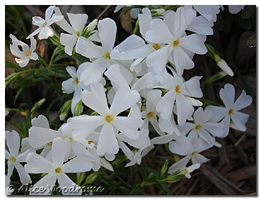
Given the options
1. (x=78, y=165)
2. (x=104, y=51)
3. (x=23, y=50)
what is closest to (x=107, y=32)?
(x=104, y=51)

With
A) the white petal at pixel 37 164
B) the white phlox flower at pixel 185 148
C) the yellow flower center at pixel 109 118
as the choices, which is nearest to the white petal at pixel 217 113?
the white phlox flower at pixel 185 148

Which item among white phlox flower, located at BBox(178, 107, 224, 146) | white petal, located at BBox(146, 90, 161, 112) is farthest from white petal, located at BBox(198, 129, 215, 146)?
white petal, located at BBox(146, 90, 161, 112)

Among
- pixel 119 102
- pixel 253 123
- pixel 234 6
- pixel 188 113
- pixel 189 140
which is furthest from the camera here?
pixel 253 123

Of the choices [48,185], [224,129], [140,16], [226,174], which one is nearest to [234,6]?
[140,16]

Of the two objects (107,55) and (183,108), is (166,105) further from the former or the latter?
(107,55)

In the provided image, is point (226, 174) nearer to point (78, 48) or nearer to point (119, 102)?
point (119, 102)
